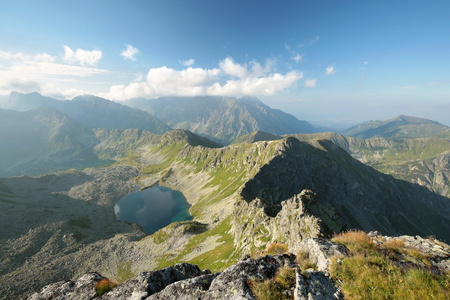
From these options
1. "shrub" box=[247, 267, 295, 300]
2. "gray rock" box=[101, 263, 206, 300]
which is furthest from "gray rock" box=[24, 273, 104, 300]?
"shrub" box=[247, 267, 295, 300]

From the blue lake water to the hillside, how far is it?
913 centimetres

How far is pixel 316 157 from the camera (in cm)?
16962

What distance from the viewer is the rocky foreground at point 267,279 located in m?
9.14

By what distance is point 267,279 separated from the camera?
10.0m

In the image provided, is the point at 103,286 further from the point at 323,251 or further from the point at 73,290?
the point at 323,251

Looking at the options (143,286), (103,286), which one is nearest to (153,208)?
(103,286)

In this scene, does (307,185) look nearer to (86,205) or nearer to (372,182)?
(372,182)

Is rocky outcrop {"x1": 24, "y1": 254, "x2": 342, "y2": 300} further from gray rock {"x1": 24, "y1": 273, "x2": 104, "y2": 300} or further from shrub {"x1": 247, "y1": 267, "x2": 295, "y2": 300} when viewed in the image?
shrub {"x1": 247, "y1": 267, "x2": 295, "y2": 300}

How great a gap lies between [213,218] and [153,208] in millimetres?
71275

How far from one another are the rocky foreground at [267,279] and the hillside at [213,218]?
13.0 ft

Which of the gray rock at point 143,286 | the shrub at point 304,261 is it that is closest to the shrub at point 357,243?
the shrub at point 304,261

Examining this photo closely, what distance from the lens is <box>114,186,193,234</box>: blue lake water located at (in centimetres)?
14088

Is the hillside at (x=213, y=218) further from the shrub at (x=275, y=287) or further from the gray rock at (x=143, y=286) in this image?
the gray rock at (x=143, y=286)

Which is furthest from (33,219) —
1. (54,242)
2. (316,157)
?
(316,157)
